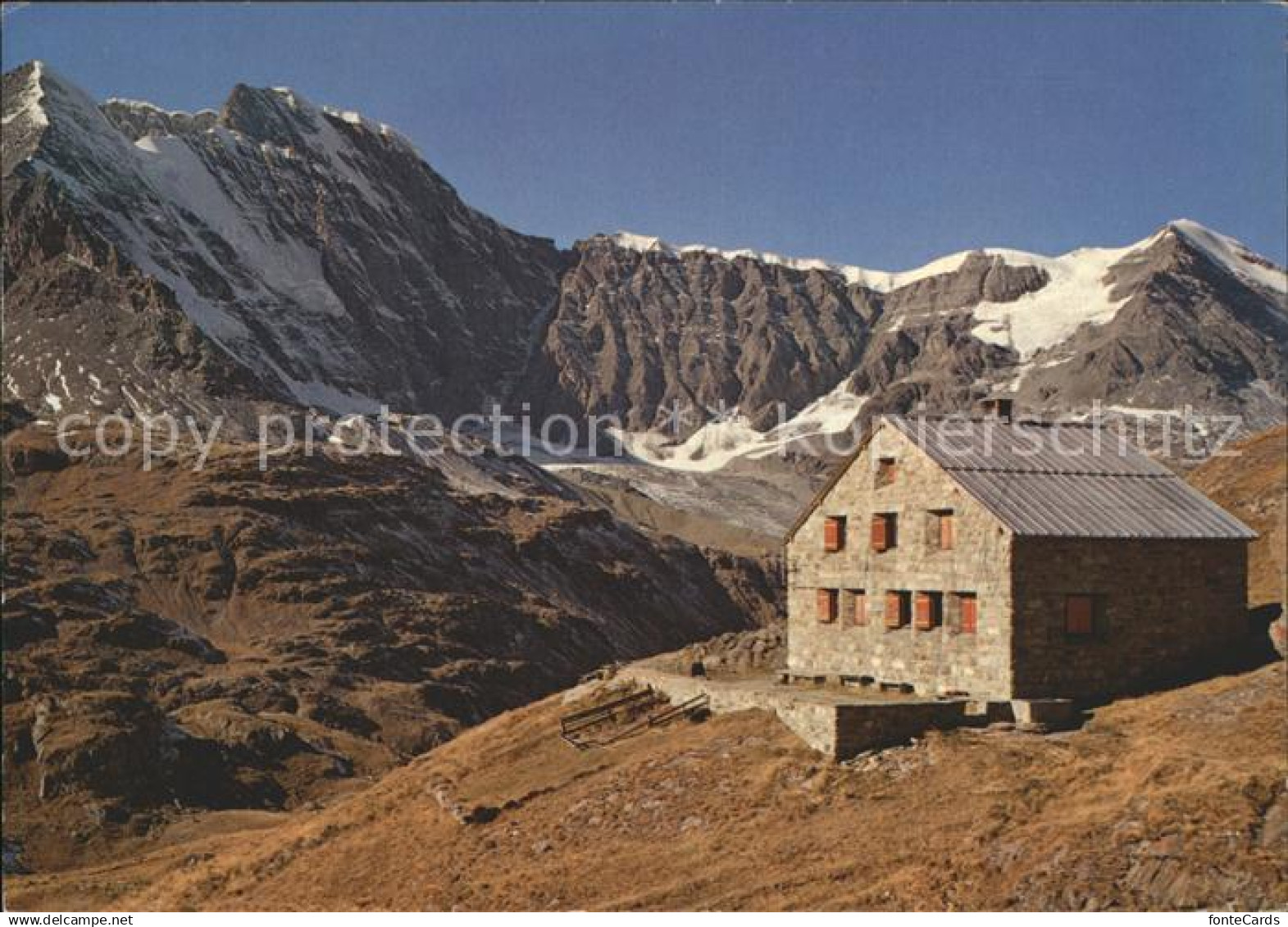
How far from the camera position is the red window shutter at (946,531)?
125 ft

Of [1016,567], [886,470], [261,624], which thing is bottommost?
[261,624]

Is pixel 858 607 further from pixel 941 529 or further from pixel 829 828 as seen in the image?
pixel 829 828

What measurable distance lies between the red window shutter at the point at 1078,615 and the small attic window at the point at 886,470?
6557 mm

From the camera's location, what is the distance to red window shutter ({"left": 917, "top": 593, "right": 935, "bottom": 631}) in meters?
38.3

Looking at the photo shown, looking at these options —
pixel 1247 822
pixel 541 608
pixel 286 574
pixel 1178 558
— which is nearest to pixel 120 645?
pixel 286 574

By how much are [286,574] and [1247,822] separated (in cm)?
12286

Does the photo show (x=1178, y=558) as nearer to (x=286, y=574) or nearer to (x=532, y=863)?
(x=532, y=863)

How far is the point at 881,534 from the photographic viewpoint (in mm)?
40719

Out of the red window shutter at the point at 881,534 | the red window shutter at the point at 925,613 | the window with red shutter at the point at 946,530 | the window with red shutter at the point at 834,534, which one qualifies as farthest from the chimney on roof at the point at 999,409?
the red window shutter at the point at 925,613

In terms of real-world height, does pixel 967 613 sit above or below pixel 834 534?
below

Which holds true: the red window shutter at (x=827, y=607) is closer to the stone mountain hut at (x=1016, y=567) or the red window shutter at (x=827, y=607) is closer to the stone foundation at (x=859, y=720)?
the stone mountain hut at (x=1016, y=567)

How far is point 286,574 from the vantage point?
140375mm

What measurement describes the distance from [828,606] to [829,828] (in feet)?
42.8

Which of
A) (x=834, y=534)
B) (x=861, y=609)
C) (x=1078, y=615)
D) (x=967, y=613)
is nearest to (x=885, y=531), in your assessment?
(x=861, y=609)
